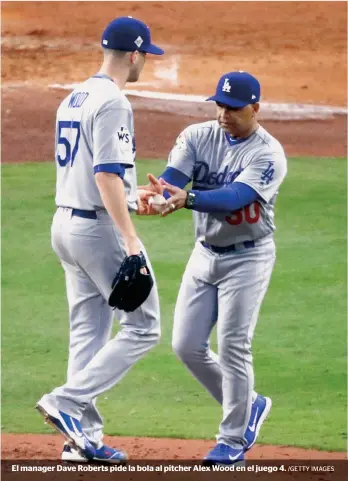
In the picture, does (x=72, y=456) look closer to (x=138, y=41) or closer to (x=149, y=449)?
(x=149, y=449)

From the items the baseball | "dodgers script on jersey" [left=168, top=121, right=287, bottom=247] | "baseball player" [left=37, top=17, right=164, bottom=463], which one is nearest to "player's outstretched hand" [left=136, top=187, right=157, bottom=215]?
the baseball

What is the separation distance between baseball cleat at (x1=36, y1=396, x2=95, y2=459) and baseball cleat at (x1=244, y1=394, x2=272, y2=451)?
36.2 inches

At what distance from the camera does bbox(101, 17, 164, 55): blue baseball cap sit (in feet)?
17.9

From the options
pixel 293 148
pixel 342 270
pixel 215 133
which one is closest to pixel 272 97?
pixel 293 148

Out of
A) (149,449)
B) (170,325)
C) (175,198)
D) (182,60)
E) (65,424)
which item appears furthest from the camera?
(182,60)

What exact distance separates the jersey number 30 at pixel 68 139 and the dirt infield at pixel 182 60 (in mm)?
9152

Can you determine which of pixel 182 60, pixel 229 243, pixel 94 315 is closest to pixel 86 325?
pixel 94 315

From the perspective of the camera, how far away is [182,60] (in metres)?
20.5

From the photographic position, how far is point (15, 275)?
10680mm

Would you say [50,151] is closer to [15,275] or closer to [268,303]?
[15,275]

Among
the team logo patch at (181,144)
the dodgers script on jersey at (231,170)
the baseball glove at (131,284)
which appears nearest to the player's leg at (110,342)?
the baseball glove at (131,284)

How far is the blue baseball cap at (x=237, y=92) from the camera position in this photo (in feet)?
18.5

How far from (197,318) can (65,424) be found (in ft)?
3.02

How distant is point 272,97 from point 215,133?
1244cm
